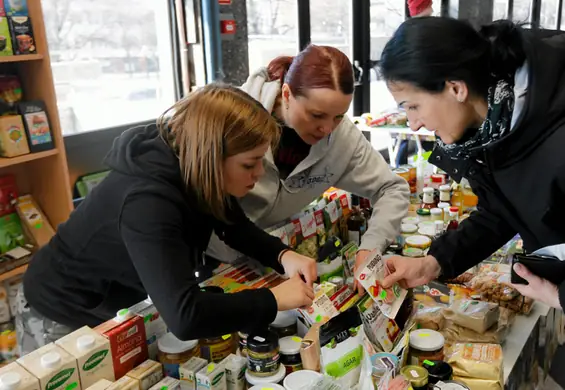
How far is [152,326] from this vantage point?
48.1 inches

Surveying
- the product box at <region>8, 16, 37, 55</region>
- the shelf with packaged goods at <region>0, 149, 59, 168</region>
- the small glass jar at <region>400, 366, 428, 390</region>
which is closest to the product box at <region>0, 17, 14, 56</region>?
the product box at <region>8, 16, 37, 55</region>

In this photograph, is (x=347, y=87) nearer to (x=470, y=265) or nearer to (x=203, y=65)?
(x=470, y=265)

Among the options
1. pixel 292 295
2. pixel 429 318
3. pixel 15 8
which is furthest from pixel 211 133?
pixel 15 8

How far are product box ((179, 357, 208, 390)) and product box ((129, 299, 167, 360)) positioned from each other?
123mm

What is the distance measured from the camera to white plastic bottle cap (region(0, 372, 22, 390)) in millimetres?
936

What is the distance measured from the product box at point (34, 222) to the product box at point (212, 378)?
198 cm

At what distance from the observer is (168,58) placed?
12.1 ft

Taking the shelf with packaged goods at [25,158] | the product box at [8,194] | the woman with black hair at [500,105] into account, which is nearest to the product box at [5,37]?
the shelf with packaged goods at [25,158]

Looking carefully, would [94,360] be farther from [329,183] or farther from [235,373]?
[329,183]

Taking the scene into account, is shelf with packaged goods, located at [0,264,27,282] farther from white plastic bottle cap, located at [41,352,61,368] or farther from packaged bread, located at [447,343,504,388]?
packaged bread, located at [447,343,504,388]

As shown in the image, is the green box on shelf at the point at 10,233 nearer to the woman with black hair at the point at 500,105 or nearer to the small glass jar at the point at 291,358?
the small glass jar at the point at 291,358

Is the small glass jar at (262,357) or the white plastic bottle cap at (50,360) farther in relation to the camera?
the small glass jar at (262,357)

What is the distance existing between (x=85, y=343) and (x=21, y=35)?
6.37 ft

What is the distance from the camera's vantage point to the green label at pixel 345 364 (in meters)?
1.10
